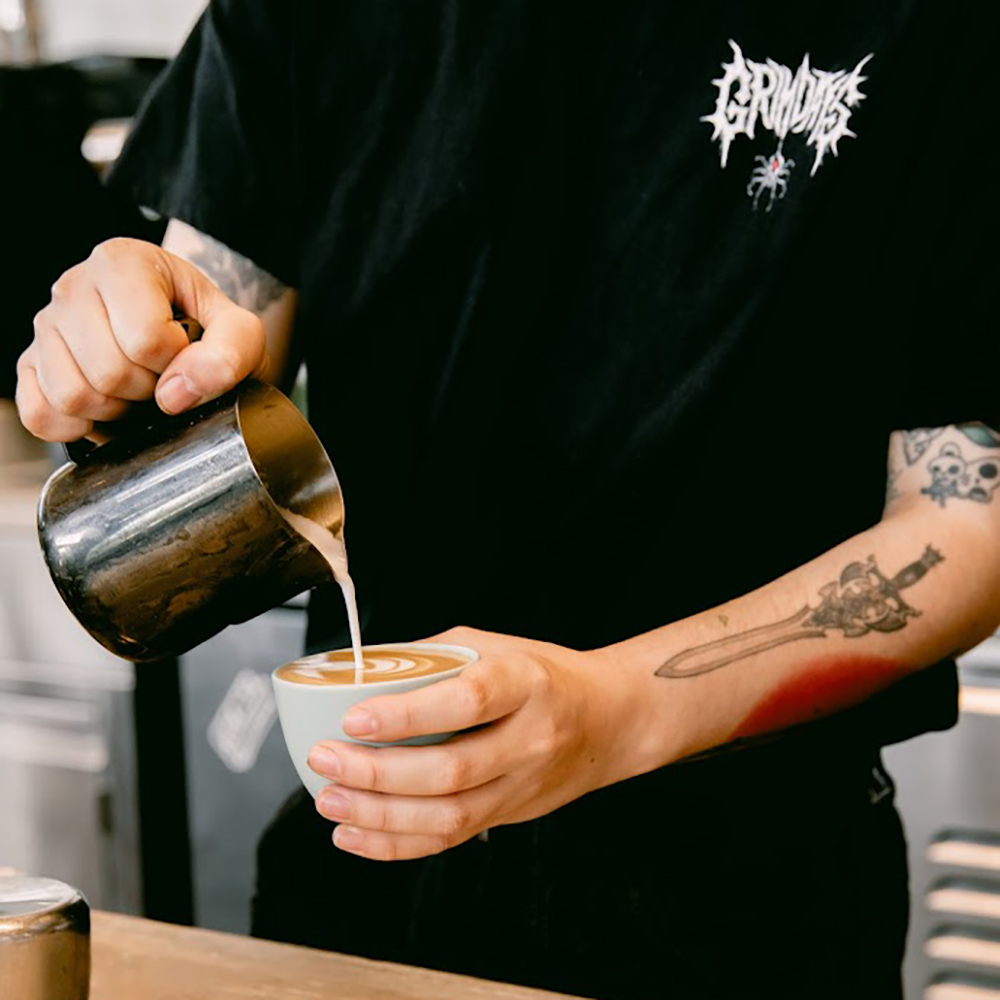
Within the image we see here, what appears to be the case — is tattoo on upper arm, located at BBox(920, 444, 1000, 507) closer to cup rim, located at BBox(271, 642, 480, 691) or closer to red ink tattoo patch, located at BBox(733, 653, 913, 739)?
red ink tattoo patch, located at BBox(733, 653, 913, 739)

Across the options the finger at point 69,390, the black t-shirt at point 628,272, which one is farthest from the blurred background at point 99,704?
the finger at point 69,390

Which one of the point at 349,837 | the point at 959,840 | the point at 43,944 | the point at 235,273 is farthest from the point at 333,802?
the point at 959,840

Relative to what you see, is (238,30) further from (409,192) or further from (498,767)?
(498,767)

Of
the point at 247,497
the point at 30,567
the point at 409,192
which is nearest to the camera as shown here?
the point at 247,497

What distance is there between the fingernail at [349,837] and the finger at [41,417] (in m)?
0.33

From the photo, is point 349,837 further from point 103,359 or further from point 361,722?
point 103,359

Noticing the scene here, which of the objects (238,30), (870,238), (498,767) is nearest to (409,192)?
(238,30)

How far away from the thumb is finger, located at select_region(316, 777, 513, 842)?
267 millimetres

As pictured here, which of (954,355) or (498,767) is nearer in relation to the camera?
(498,767)

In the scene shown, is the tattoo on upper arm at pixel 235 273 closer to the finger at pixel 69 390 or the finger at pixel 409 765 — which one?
the finger at pixel 69 390

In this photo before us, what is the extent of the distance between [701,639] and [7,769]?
189 centimetres

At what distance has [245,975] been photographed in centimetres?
99

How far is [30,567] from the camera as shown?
2588mm

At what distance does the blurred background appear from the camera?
243 centimetres
